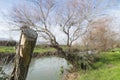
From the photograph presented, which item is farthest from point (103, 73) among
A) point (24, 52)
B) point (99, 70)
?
point (24, 52)

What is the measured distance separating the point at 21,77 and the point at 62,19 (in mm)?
15972

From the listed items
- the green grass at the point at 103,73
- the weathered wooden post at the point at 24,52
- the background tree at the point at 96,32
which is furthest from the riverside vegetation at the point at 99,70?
the weathered wooden post at the point at 24,52

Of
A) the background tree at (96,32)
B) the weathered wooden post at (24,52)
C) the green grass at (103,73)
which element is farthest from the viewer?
the background tree at (96,32)

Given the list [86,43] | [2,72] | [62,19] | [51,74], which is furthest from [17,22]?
[2,72]

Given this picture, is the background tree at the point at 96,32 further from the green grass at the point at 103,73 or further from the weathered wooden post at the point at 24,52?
the weathered wooden post at the point at 24,52

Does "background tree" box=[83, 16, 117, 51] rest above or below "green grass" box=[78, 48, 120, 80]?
above

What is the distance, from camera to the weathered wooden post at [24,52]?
3.08 meters

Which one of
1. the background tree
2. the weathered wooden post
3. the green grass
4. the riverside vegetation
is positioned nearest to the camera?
the weathered wooden post

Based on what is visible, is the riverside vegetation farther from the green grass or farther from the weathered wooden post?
the weathered wooden post

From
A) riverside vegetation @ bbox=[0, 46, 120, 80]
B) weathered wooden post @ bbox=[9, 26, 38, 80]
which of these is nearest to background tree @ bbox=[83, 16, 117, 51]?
riverside vegetation @ bbox=[0, 46, 120, 80]

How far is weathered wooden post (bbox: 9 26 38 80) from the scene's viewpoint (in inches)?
121

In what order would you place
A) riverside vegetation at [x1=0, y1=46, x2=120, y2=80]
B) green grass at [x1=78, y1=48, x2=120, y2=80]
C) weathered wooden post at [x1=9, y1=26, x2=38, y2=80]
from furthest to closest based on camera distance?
1. riverside vegetation at [x1=0, y1=46, x2=120, y2=80]
2. green grass at [x1=78, y1=48, x2=120, y2=80]
3. weathered wooden post at [x1=9, y1=26, x2=38, y2=80]

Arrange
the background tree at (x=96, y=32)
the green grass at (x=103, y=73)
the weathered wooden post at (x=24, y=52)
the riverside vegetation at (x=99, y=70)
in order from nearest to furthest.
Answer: the weathered wooden post at (x=24, y=52)
the green grass at (x=103, y=73)
the riverside vegetation at (x=99, y=70)
the background tree at (x=96, y=32)

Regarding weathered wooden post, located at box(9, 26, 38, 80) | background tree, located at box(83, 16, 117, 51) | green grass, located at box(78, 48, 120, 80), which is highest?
background tree, located at box(83, 16, 117, 51)
